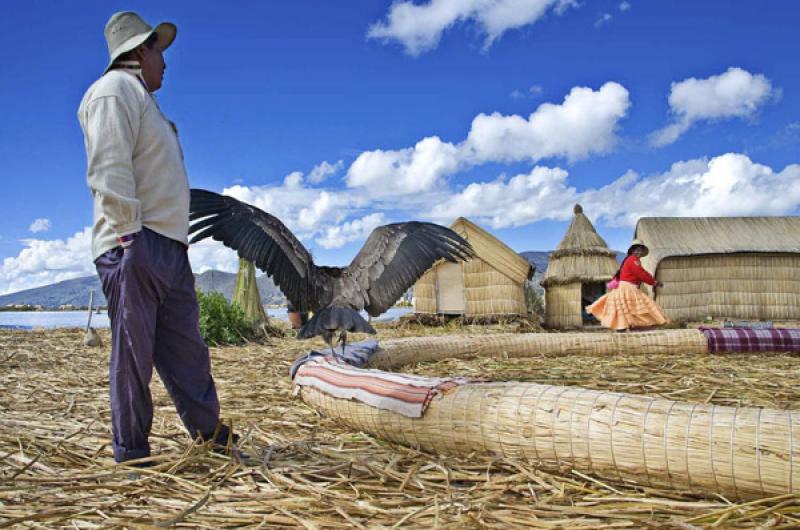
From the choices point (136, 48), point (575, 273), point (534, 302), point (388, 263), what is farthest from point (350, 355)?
point (534, 302)

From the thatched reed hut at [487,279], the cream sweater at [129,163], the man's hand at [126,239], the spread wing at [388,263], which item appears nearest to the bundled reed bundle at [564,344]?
the spread wing at [388,263]

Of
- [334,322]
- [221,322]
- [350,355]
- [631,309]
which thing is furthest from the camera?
[221,322]

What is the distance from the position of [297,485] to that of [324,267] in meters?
1.76

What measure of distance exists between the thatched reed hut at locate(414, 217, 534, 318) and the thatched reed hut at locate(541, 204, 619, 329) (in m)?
0.93

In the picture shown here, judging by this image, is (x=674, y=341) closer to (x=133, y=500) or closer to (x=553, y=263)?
(x=133, y=500)

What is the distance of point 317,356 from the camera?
12.5 ft

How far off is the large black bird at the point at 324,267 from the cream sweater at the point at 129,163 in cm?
79

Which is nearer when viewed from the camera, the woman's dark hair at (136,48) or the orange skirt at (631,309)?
the woman's dark hair at (136,48)

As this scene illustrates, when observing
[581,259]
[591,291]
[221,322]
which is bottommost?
[221,322]

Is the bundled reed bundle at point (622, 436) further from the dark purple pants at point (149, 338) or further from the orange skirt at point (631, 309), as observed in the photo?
the orange skirt at point (631, 309)

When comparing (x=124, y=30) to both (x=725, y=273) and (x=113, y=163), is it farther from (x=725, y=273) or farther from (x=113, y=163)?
(x=725, y=273)

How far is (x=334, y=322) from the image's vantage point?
3285mm

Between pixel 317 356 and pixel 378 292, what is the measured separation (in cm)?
57

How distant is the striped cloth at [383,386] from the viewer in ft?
8.45
